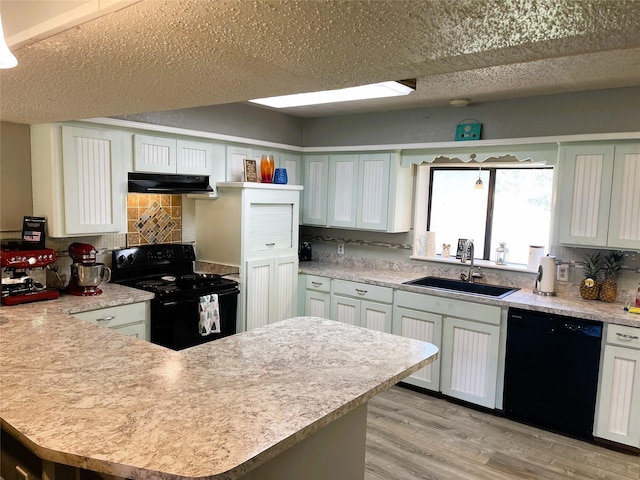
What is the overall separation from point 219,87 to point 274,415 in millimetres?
1215

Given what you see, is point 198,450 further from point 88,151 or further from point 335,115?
point 335,115

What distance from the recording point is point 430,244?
4.45m

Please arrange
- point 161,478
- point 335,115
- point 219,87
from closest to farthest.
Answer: point 161,478, point 219,87, point 335,115

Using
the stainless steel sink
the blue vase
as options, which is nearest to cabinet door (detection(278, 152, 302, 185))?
the blue vase

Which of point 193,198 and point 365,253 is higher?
point 193,198

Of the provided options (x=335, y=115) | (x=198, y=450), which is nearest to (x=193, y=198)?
(x=335, y=115)

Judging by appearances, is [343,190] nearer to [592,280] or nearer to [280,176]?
[280,176]

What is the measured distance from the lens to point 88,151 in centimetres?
316

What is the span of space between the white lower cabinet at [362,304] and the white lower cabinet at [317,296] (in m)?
0.06

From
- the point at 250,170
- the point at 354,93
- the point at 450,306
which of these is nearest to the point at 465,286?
the point at 450,306

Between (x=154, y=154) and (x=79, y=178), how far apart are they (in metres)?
0.63

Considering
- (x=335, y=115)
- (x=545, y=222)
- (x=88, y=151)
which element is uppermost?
(x=335, y=115)

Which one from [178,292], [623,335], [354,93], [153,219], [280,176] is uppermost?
[354,93]

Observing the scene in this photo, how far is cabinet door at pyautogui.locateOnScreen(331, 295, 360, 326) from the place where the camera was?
13.9 feet
